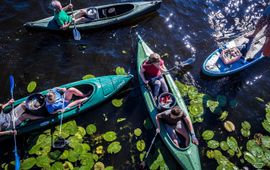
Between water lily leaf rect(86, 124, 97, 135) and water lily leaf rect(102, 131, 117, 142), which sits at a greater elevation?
water lily leaf rect(86, 124, 97, 135)

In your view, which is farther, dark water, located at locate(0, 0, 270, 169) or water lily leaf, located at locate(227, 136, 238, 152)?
dark water, located at locate(0, 0, 270, 169)

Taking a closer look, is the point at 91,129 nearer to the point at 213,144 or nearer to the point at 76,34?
the point at 213,144

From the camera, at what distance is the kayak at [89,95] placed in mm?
8719

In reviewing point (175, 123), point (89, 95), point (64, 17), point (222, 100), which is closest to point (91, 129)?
point (89, 95)

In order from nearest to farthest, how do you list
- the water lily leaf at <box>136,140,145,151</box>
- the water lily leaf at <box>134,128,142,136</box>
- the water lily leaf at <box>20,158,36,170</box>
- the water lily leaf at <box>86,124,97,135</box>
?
the water lily leaf at <box>20,158,36,170</box> < the water lily leaf at <box>136,140,145,151</box> < the water lily leaf at <box>86,124,97,135</box> < the water lily leaf at <box>134,128,142,136</box>

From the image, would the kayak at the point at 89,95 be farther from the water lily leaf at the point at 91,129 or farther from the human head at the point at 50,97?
the water lily leaf at the point at 91,129

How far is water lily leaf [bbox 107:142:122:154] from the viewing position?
8469 mm

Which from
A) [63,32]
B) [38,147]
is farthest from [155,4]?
[38,147]

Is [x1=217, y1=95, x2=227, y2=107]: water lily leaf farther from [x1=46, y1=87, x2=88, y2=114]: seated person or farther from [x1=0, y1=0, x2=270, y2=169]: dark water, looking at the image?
[x1=46, y1=87, x2=88, y2=114]: seated person

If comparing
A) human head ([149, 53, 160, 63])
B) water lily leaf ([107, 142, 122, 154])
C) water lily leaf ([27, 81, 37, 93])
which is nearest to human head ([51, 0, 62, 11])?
water lily leaf ([27, 81, 37, 93])

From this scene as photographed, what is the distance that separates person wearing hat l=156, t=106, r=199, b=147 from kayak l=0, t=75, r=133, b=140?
5.82ft

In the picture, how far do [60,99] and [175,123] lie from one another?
3.33 m

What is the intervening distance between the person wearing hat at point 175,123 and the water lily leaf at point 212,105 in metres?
1.28

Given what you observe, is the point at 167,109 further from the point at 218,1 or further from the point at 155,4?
the point at 218,1
